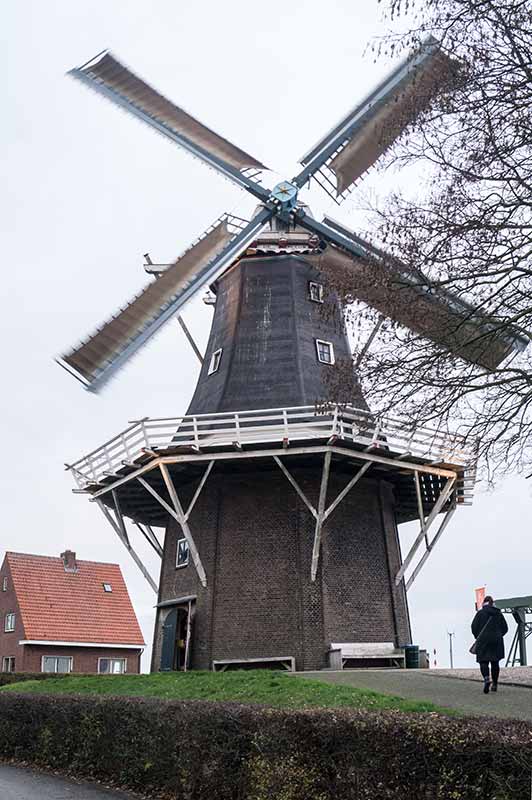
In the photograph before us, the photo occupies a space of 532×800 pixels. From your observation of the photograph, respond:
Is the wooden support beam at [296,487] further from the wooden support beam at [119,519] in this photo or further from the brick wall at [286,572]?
the wooden support beam at [119,519]

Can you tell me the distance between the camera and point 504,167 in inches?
369

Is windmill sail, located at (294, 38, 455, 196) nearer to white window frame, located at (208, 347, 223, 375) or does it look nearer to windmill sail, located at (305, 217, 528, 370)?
white window frame, located at (208, 347, 223, 375)

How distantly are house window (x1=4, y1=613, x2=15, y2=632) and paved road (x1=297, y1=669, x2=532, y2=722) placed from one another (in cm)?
2255

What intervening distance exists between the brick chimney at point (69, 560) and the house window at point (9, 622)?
3.28 m

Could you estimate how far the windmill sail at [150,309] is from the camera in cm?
2023

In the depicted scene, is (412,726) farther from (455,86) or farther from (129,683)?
(129,683)

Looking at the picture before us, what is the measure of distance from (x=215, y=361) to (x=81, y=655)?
1884 cm

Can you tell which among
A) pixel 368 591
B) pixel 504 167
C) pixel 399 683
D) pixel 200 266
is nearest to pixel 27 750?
pixel 399 683

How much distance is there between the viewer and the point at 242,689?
14211 mm

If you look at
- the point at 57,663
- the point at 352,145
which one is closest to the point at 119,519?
the point at 352,145

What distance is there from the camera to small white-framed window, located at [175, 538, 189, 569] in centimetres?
2070

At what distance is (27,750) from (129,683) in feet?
11.6

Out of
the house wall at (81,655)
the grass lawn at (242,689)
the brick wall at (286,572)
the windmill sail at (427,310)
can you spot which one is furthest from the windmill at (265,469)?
the house wall at (81,655)

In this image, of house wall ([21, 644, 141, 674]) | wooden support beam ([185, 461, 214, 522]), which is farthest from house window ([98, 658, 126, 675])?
wooden support beam ([185, 461, 214, 522])
